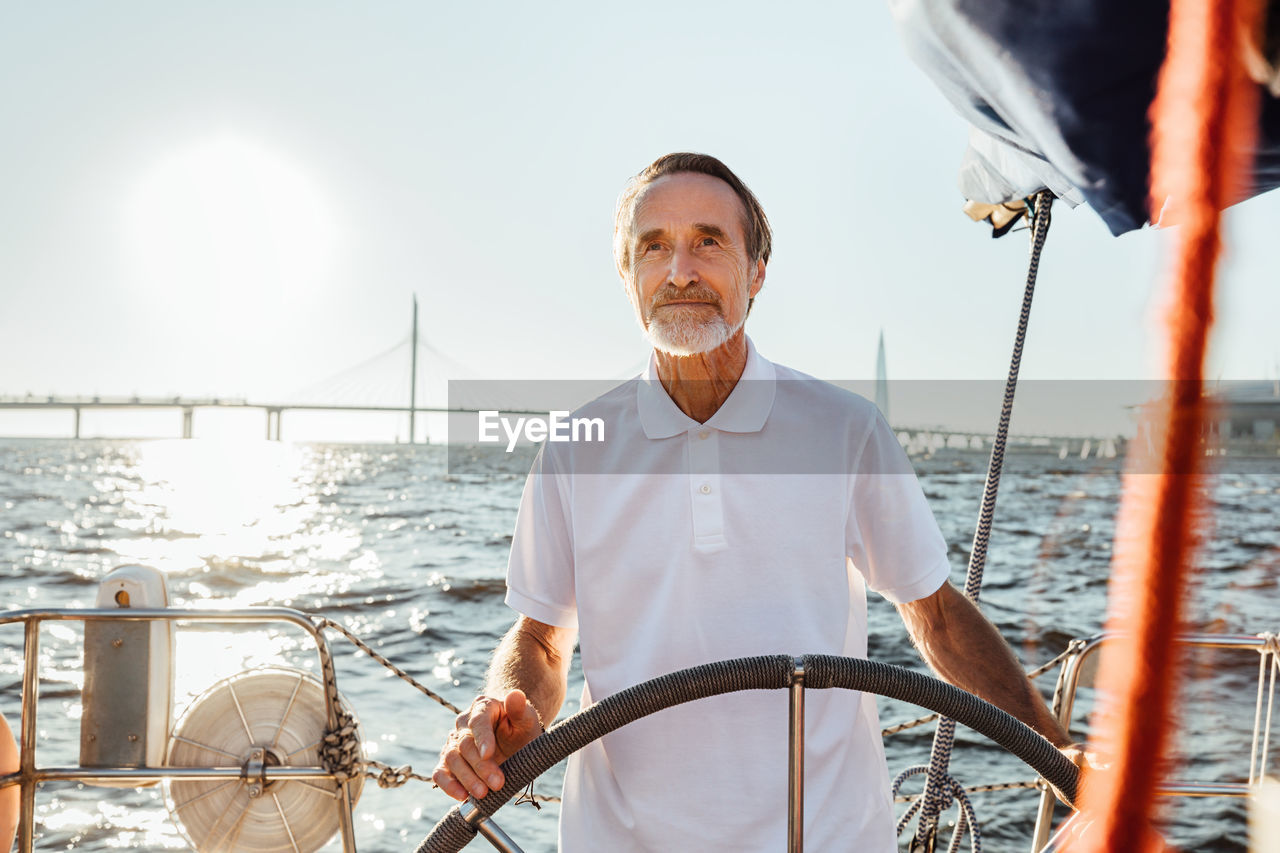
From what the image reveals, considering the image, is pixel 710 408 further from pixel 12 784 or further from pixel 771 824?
pixel 12 784

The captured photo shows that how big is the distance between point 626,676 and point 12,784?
1146 mm

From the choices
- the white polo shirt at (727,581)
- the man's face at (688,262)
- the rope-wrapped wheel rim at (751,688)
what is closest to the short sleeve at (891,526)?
the white polo shirt at (727,581)

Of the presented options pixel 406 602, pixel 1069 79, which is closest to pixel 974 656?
pixel 1069 79

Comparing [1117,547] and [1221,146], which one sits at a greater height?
[1221,146]

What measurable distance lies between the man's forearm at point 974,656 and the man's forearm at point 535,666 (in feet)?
1.60

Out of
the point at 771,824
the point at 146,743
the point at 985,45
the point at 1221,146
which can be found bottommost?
the point at 146,743

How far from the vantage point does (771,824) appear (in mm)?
1157

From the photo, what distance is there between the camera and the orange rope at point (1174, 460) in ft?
1.00

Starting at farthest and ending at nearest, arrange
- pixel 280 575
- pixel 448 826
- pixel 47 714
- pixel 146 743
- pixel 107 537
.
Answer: pixel 107 537 → pixel 280 575 → pixel 47 714 → pixel 146 743 → pixel 448 826

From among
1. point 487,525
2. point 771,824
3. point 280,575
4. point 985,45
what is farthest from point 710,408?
point 487,525

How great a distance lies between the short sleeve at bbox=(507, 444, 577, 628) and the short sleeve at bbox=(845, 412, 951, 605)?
0.39m

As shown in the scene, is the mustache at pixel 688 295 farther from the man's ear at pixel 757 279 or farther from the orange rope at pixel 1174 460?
the orange rope at pixel 1174 460

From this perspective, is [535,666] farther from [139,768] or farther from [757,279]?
[139,768]

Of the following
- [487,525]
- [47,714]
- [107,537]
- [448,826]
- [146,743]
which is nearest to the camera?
[448,826]
